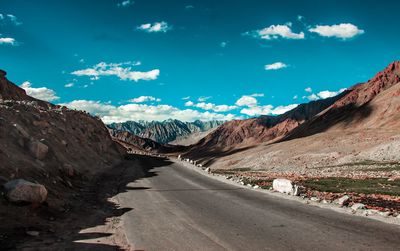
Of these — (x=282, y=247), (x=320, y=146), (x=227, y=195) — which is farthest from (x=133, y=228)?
(x=320, y=146)

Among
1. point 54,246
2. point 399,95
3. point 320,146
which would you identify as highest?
point 399,95

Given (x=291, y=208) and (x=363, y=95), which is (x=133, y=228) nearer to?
(x=291, y=208)

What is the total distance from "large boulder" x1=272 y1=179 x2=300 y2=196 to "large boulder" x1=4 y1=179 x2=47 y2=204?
11.4 meters

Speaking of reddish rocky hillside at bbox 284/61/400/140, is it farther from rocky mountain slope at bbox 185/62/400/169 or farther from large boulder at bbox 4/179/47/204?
large boulder at bbox 4/179/47/204

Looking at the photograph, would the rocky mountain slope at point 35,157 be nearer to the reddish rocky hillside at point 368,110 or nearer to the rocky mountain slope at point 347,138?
the rocky mountain slope at point 347,138

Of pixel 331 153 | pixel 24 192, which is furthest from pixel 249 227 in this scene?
pixel 331 153

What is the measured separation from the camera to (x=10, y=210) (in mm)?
11672

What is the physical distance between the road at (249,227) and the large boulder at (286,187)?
2.13m

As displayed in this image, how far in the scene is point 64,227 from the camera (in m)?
11.7

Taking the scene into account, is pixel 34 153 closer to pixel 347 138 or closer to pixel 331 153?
pixel 331 153

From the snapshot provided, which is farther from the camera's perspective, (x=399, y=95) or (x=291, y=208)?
(x=399, y=95)

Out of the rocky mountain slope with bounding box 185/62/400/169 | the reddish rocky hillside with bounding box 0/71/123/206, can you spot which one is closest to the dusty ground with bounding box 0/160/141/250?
the reddish rocky hillside with bounding box 0/71/123/206

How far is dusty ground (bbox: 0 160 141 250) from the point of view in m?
9.60

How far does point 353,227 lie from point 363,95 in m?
138
